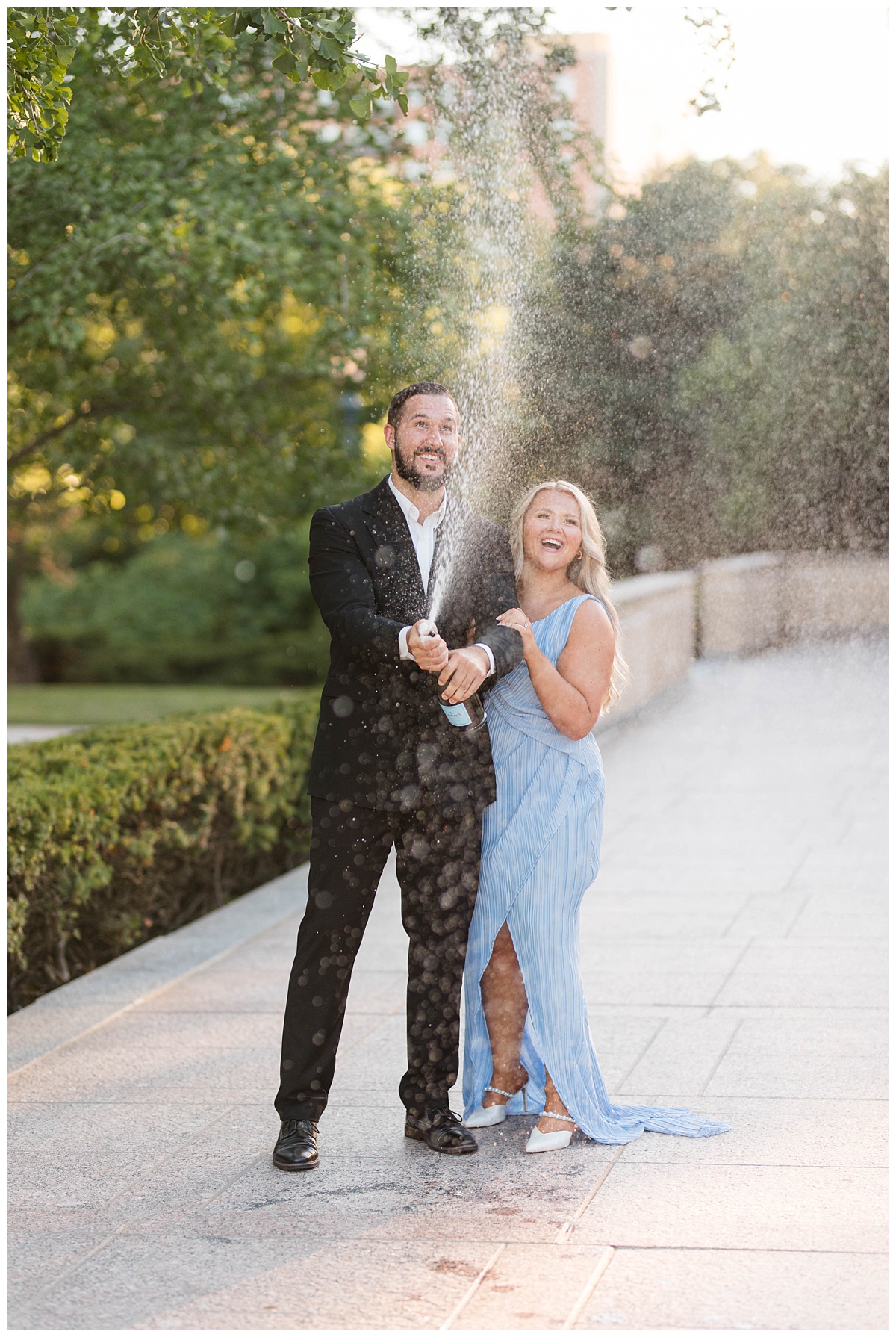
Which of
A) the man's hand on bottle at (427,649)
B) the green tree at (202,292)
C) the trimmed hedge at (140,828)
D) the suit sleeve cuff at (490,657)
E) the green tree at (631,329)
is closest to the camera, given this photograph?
the man's hand on bottle at (427,649)

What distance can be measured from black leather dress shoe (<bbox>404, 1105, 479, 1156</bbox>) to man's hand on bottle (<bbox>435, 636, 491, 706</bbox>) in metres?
1.15

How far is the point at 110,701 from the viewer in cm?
1778

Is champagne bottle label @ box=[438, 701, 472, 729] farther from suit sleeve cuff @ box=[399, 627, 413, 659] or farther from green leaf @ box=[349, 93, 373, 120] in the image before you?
green leaf @ box=[349, 93, 373, 120]

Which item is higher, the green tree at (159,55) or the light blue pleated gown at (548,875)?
the green tree at (159,55)

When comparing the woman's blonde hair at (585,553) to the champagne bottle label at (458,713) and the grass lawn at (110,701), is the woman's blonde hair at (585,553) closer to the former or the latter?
the champagne bottle label at (458,713)

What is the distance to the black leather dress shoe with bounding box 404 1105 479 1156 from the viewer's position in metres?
4.13

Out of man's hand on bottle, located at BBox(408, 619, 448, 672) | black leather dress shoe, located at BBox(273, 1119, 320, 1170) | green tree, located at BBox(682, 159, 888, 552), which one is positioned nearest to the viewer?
man's hand on bottle, located at BBox(408, 619, 448, 672)

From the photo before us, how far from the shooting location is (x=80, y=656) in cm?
2344

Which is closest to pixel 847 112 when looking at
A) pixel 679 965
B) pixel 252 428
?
pixel 252 428

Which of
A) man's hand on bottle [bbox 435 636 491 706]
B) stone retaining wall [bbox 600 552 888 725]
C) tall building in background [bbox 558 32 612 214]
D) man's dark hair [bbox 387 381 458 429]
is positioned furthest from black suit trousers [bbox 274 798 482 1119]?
stone retaining wall [bbox 600 552 888 725]

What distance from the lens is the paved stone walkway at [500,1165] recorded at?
128 inches

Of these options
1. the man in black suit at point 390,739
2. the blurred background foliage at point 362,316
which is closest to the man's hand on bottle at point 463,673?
the man in black suit at point 390,739

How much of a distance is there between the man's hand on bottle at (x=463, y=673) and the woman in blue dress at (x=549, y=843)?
0.25 meters

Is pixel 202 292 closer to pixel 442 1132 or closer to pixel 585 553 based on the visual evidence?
pixel 585 553
